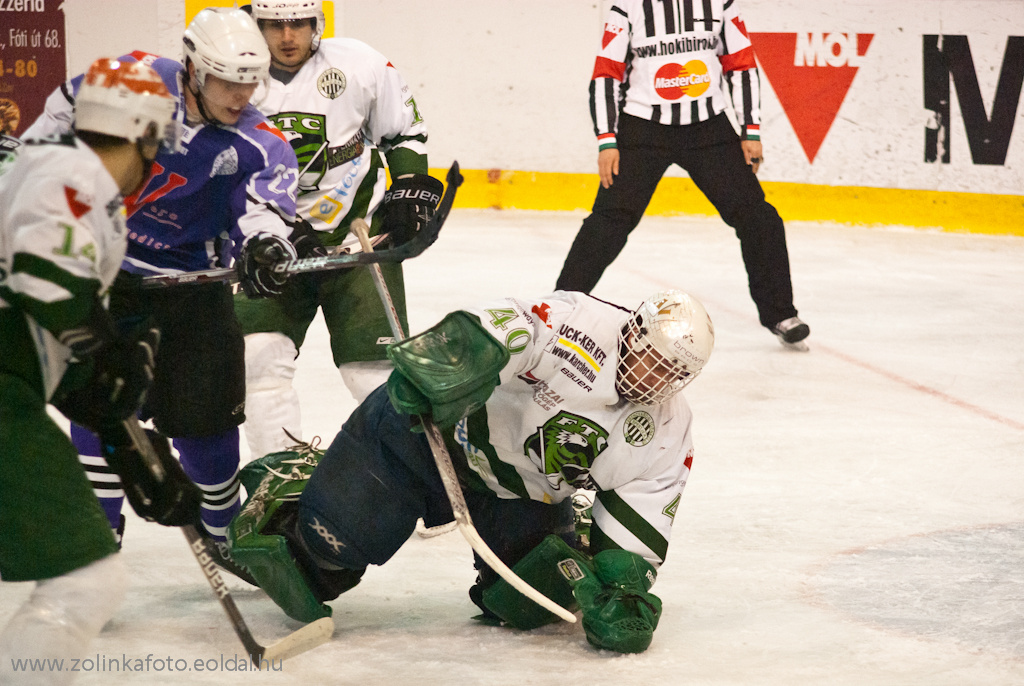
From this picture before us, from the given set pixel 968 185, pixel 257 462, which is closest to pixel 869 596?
pixel 257 462

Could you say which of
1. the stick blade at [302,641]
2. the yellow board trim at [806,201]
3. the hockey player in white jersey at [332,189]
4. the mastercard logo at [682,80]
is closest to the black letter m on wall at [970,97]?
the yellow board trim at [806,201]

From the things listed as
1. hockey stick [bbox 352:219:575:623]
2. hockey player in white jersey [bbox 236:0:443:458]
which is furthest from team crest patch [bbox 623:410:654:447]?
hockey player in white jersey [bbox 236:0:443:458]

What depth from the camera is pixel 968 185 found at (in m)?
6.86

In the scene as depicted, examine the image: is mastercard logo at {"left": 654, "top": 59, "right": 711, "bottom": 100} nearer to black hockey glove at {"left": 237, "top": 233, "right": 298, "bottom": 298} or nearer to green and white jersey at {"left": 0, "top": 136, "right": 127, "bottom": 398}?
black hockey glove at {"left": 237, "top": 233, "right": 298, "bottom": 298}

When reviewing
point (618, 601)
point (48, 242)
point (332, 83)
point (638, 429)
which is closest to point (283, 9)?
point (332, 83)

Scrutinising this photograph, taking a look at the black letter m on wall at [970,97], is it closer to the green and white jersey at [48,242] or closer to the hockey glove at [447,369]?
the hockey glove at [447,369]

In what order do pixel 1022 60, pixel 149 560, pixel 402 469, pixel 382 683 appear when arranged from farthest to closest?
pixel 1022 60, pixel 149 560, pixel 402 469, pixel 382 683

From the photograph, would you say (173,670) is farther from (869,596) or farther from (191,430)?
(869,596)

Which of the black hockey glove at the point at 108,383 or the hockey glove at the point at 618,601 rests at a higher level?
the black hockey glove at the point at 108,383

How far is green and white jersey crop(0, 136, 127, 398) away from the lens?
4.98 ft

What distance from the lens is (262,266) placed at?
2.28 metres

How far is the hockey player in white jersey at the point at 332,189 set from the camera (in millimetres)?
2814

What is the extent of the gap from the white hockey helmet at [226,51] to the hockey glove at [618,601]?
1.09 metres

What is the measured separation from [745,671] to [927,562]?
0.74 m
